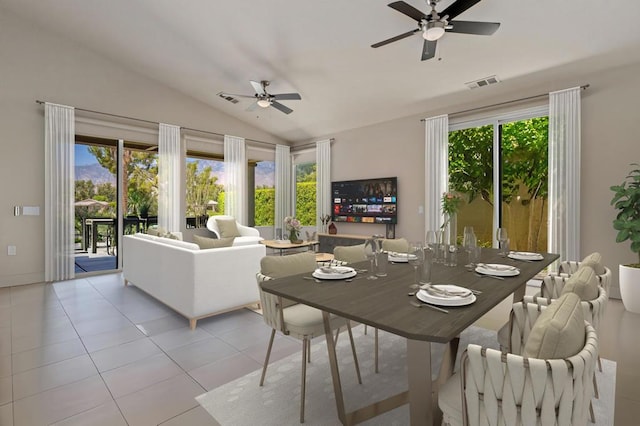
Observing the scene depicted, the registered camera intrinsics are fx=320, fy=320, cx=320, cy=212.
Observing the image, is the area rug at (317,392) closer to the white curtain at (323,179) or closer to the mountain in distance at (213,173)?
the white curtain at (323,179)

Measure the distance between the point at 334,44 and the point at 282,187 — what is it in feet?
13.7

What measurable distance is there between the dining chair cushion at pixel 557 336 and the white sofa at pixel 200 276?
2.71m

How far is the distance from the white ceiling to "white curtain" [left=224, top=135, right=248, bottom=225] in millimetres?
1182

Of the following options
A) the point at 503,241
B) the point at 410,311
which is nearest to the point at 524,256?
the point at 503,241

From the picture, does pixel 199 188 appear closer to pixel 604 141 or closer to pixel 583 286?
pixel 583 286

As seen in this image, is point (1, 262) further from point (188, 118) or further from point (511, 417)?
point (511, 417)

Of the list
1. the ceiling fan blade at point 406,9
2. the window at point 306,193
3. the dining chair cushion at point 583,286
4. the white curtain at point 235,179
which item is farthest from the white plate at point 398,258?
the window at point 306,193

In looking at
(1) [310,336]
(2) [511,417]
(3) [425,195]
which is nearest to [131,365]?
(1) [310,336]

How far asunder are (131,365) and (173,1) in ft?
13.3

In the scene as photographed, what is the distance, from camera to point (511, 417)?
36.9 inches

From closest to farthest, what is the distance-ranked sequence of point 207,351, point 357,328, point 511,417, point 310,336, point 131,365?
point 511,417 < point 310,336 < point 131,365 < point 207,351 < point 357,328

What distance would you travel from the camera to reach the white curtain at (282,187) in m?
7.84

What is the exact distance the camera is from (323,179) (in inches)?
282

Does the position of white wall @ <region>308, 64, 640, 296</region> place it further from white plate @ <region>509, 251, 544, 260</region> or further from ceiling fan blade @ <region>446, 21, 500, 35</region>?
white plate @ <region>509, 251, 544, 260</region>
